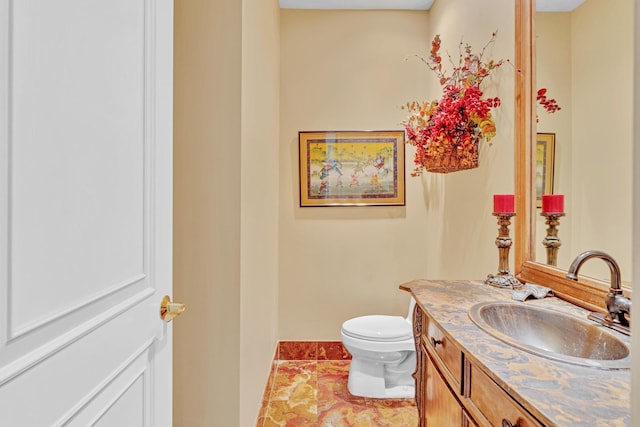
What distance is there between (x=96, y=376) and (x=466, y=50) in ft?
7.73

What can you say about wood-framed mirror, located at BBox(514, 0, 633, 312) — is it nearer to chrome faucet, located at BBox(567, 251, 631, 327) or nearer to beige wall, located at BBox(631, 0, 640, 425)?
chrome faucet, located at BBox(567, 251, 631, 327)

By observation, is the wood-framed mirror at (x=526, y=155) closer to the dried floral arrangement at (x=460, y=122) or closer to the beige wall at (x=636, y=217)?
the dried floral arrangement at (x=460, y=122)

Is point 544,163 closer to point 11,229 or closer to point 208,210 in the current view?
point 208,210

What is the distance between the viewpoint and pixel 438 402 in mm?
1233

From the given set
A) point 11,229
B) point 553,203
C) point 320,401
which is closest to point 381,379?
point 320,401

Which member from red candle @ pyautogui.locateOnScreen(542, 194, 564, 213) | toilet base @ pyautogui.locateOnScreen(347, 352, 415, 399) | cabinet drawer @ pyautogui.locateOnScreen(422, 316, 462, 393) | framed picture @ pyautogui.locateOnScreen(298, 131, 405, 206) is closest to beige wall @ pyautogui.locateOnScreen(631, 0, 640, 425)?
cabinet drawer @ pyautogui.locateOnScreen(422, 316, 462, 393)

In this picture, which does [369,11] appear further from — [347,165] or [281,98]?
[347,165]

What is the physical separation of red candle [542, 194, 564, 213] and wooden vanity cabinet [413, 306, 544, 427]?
2.19 ft

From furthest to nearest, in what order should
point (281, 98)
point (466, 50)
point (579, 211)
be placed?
point (281, 98), point (466, 50), point (579, 211)

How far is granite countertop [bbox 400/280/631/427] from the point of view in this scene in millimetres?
600

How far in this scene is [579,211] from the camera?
1.23 m

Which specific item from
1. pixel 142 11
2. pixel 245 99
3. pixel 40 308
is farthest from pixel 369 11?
pixel 40 308

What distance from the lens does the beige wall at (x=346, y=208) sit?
2781 mm

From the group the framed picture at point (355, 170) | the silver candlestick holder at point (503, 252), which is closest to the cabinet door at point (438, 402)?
the silver candlestick holder at point (503, 252)
